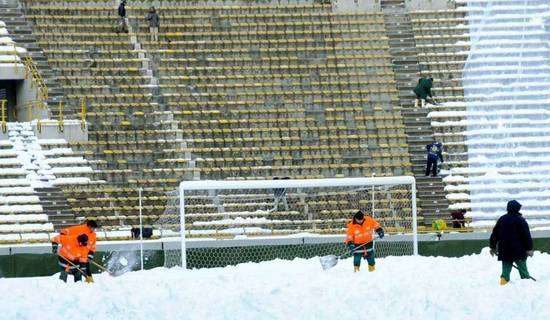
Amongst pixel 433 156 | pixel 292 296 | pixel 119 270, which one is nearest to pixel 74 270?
pixel 119 270

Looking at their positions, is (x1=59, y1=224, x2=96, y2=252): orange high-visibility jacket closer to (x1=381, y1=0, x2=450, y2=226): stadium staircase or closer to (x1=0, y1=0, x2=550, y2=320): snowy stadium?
(x1=0, y1=0, x2=550, y2=320): snowy stadium

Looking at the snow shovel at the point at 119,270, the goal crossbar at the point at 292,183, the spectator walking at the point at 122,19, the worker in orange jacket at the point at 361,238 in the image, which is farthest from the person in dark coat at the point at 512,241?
the spectator walking at the point at 122,19

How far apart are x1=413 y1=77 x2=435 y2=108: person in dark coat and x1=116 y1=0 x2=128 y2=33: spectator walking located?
664 cm

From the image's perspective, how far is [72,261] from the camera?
2519 cm

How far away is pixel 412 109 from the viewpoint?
36.9 m

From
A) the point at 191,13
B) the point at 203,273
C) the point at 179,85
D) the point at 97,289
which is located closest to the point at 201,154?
the point at 179,85

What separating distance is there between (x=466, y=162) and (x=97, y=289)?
48.9 ft

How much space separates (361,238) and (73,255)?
4478mm

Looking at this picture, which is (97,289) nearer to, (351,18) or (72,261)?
(72,261)

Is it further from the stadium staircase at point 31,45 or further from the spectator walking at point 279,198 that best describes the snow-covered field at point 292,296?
the stadium staircase at point 31,45

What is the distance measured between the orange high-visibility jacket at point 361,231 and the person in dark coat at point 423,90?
35.9 ft

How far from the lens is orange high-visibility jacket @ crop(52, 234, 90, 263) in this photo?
2511 cm

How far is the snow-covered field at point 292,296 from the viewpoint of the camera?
19.2m

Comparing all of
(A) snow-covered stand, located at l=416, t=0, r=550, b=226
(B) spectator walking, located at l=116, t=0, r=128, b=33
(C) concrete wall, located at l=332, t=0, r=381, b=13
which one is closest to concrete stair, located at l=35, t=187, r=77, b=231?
(B) spectator walking, located at l=116, t=0, r=128, b=33
